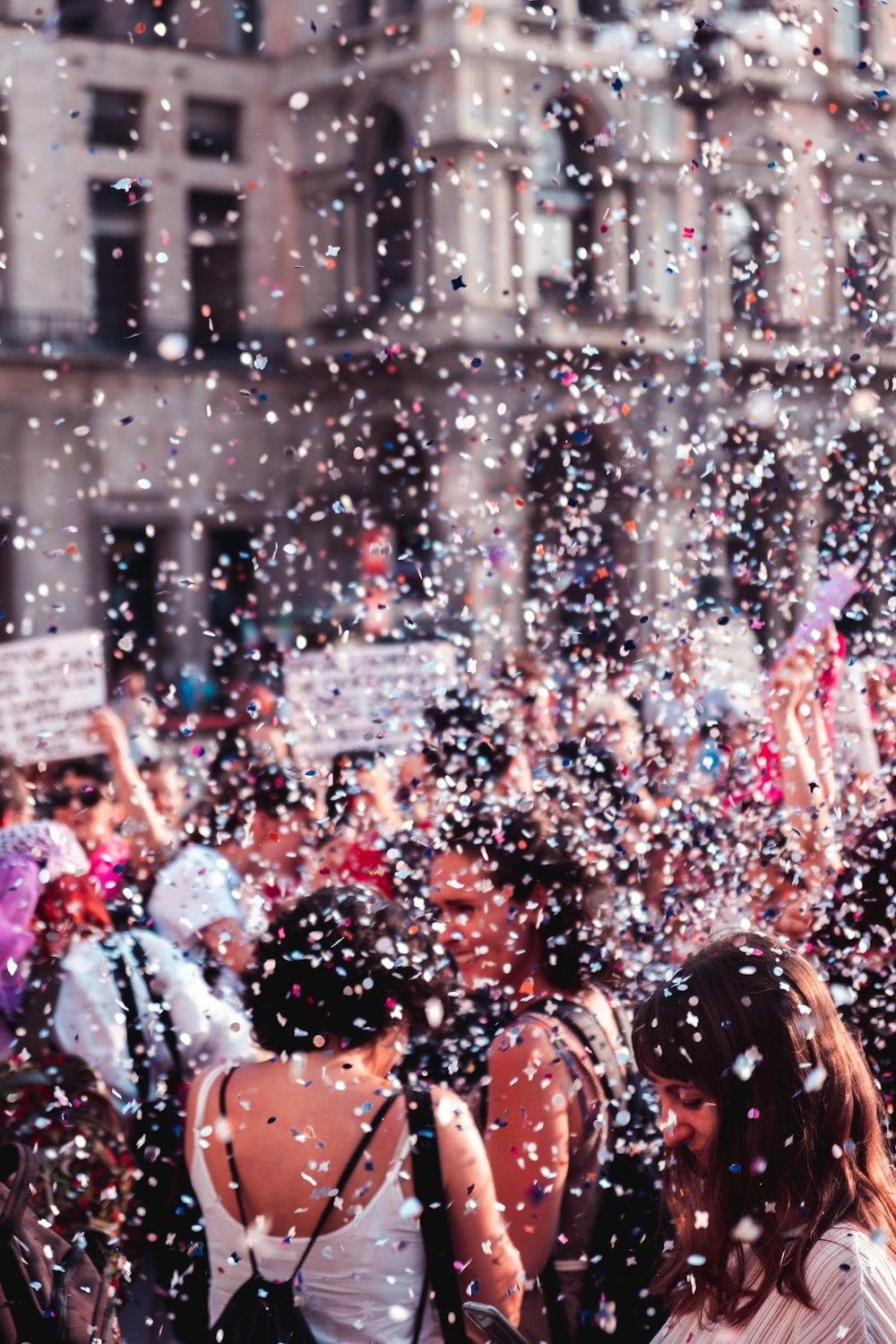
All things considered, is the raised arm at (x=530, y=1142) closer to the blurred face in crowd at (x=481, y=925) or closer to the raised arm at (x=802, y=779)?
the blurred face in crowd at (x=481, y=925)

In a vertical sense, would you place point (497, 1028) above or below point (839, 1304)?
below

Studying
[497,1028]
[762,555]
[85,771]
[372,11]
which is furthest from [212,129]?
[497,1028]

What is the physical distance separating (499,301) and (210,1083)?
12995 millimetres

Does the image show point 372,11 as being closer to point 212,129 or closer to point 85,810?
point 212,129

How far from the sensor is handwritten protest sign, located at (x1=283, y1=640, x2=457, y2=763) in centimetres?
535

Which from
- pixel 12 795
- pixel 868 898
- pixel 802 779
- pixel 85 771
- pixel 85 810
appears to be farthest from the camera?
pixel 85 771

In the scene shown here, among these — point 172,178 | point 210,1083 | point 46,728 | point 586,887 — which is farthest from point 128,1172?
point 172,178

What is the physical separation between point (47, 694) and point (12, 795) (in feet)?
4.82

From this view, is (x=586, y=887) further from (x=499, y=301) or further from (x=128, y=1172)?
(x=499, y=301)

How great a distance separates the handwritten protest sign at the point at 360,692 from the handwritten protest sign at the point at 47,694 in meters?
0.70

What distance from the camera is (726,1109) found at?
1582 mm

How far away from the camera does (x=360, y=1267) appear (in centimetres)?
195

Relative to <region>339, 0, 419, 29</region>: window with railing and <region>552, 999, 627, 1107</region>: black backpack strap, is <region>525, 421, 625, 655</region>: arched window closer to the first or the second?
<region>552, 999, 627, 1107</region>: black backpack strap

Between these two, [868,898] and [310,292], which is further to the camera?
[310,292]
